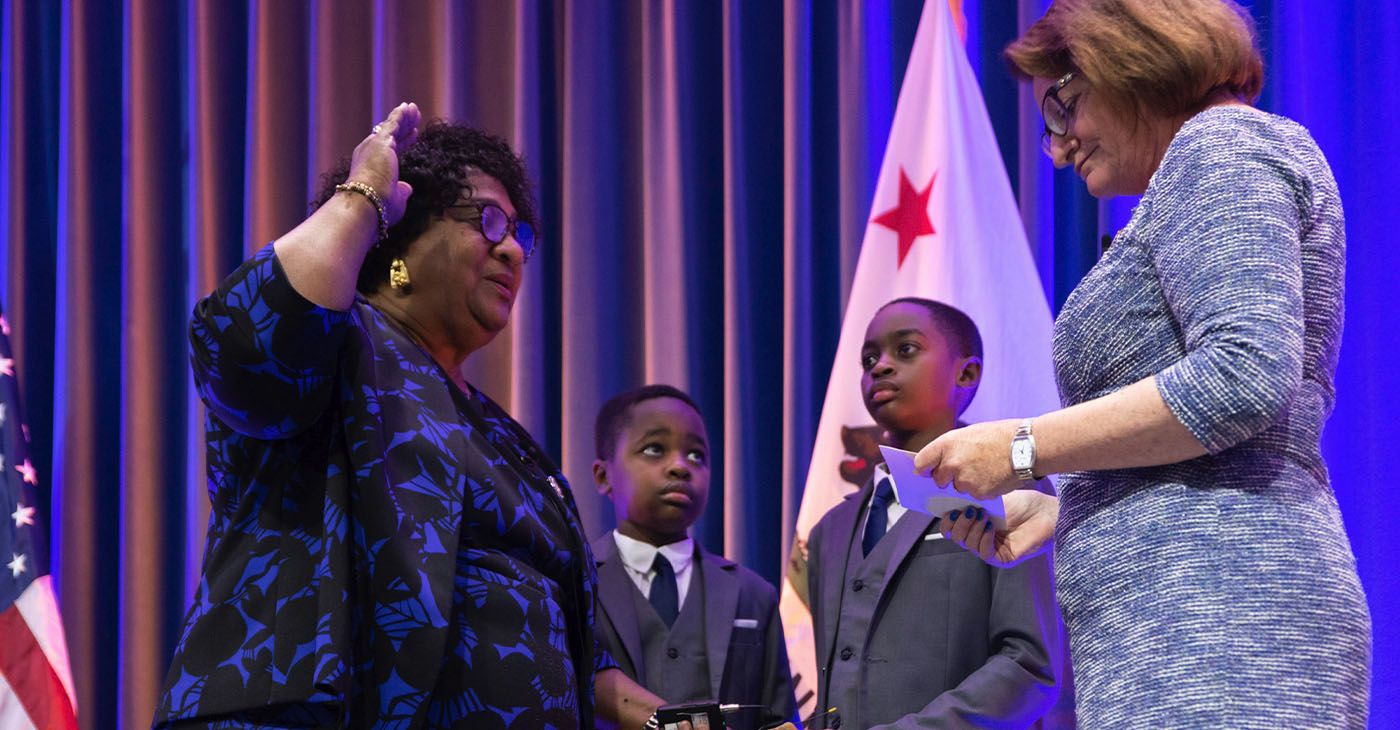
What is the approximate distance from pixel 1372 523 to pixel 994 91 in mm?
1728

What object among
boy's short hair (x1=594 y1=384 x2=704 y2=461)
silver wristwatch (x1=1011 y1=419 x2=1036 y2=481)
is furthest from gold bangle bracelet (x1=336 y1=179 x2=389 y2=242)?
boy's short hair (x1=594 y1=384 x2=704 y2=461)

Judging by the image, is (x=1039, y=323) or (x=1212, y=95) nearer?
(x=1212, y=95)

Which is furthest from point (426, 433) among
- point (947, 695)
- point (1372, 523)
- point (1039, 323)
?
point (1372, 523)

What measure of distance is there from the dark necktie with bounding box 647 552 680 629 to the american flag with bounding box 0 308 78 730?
1.66 meters

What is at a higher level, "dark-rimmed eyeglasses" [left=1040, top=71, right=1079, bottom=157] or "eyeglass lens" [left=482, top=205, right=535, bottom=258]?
"eyeglass lens" [left=482, top=205, right=535, bottom=258]

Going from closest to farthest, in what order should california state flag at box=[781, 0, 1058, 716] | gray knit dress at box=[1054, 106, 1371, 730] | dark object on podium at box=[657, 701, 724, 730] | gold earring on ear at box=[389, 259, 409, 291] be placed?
gray knit dress at box=[1054, 106, 1371, 730] < gold earring on ear at box=[389, 259, 409, 291] < dark object on podium at box=[657, 701, 724, 730] < california state flag at box=[781, 0, 1058, 716]

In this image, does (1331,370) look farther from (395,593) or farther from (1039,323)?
(1039,323)

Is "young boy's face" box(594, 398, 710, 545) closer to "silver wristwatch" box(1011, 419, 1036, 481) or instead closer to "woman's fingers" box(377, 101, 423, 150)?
"woman's fingers" box(377, 101, 423, 150)

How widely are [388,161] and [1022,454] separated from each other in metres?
0.87

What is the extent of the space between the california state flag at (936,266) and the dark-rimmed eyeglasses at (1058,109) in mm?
1953

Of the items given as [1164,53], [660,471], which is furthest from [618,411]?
[1164,53]

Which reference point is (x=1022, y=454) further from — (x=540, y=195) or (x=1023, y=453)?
(x=540, y=195)

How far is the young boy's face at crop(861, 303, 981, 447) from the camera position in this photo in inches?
125

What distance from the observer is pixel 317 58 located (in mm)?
4383
